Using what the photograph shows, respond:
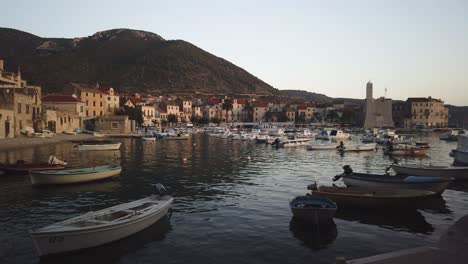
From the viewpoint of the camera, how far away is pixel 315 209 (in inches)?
642

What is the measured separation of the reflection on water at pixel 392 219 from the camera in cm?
1669

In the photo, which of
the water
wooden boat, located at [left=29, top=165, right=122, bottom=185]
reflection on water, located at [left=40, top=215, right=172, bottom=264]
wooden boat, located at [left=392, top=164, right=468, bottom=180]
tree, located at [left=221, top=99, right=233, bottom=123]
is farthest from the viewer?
tree, located at [left=221, top=99, right=233, bottom=123]

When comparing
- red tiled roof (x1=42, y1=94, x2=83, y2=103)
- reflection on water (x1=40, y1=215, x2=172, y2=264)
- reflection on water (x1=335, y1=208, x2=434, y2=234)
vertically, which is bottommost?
reflection on water (x1=40, y1=215, x2=172, y2=264)

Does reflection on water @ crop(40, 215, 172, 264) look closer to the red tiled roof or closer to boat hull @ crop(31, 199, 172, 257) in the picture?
boat hull @ crop(31, 199, 172, 257)

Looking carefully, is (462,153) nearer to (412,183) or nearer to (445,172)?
(445,172)

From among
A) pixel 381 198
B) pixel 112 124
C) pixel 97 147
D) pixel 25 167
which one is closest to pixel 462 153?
pixel 381 198

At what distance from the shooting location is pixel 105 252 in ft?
44.1

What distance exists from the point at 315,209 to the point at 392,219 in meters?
4.53

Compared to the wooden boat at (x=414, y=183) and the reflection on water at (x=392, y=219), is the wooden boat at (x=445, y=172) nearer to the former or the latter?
the wooden boat at (x=414, y=183)

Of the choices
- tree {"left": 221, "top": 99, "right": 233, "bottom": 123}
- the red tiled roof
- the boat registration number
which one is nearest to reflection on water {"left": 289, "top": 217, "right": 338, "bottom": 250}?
the boat registration number

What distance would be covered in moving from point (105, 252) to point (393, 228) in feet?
40.2

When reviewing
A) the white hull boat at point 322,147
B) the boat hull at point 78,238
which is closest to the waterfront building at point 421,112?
the white hull boat at point 322,147

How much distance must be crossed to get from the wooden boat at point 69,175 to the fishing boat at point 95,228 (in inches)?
434

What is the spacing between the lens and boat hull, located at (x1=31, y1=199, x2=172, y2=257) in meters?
12.4
